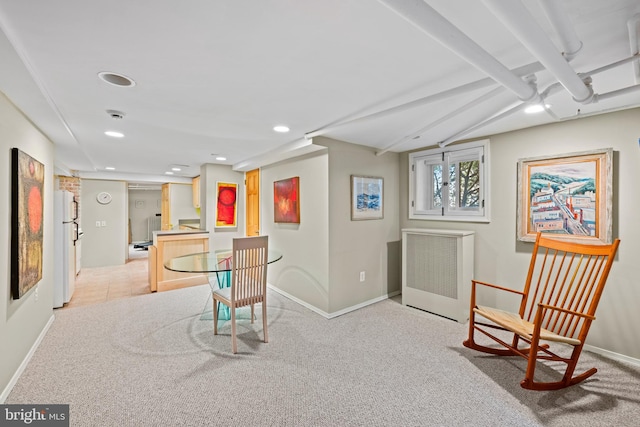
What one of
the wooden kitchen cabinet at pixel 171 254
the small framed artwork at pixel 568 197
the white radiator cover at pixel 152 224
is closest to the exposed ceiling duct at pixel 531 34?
the small framed artwork at pixel 568 197

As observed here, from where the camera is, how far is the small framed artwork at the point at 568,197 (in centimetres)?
246

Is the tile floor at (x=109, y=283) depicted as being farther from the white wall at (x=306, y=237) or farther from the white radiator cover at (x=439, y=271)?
the white radiator cover at (x=439, y=271)

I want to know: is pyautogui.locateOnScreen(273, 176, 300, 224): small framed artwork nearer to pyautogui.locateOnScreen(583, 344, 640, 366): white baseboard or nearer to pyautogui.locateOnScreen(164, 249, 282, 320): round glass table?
pyautogui.locateOnScreen(164, 249, 282, 320): round glass table

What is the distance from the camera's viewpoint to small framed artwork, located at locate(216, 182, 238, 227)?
5233 mm

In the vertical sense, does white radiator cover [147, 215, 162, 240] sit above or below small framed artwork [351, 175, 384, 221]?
below

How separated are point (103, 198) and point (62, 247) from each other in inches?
129

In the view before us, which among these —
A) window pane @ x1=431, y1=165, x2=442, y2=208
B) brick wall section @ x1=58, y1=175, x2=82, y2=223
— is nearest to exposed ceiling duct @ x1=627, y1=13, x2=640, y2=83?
window pane @ x1=431, y1=165, x2=442, y2=208

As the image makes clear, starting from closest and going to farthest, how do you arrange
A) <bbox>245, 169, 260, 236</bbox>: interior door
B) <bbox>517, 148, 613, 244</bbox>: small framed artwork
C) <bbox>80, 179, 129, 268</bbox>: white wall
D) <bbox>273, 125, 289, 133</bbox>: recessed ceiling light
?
<bbox>517, 148, 613, 244</bbox>: small framed artwork < <bbox>273, 125, 289, 133</bbox>: recessed ceiling light < <bbox>245, 169, 260, 236</bbox>: interior door < <bbox>80, 179, 129, 268</bbox>: white wall

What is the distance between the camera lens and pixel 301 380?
210 cm

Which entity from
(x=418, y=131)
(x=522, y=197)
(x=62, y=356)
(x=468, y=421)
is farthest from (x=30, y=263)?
(x=522, y=197)

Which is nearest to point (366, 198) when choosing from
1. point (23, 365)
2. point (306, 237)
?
point (306, 237)

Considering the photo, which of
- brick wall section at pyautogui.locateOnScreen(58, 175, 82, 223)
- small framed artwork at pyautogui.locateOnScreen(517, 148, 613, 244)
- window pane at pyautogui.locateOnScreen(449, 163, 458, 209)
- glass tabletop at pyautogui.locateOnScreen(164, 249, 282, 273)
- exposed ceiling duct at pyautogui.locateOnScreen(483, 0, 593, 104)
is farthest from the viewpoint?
brick wall section at pyautogui.locateOnScreen(58, 175, 82, 223)

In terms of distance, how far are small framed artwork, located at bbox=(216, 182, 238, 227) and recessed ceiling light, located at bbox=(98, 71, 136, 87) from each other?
11.1 feet

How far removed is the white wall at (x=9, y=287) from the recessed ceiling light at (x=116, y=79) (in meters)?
0.79
